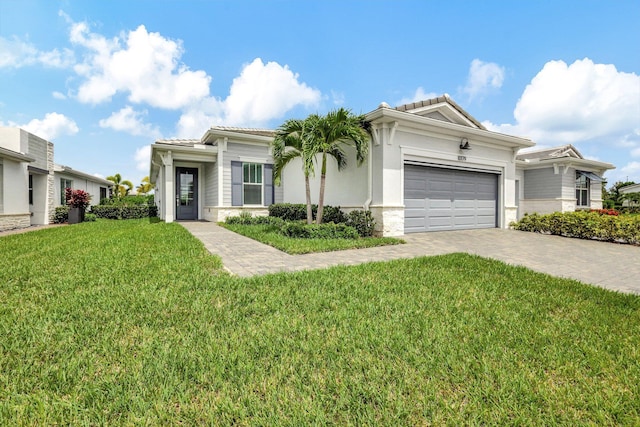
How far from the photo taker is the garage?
32.1 ft

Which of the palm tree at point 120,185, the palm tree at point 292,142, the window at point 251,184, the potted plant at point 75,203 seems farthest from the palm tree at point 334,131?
the palm tree at point 120,185

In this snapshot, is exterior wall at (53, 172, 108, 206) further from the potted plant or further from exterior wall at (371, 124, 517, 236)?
exterior wall at (371, 124, 517, 236)

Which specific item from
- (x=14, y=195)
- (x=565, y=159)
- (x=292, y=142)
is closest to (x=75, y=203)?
(x=14, y=195)

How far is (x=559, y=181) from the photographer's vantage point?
15.3 meters

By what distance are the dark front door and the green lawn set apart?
1082cm

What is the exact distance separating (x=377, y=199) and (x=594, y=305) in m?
5.93

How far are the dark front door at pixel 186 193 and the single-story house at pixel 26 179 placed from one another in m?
5.98

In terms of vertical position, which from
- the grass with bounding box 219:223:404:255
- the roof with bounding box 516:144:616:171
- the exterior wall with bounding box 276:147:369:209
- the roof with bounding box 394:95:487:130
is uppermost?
the roof with bounding box 394:95:487:130

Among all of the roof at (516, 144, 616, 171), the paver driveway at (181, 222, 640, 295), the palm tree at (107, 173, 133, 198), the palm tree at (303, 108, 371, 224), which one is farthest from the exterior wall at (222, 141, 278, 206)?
the palm tree at (107, 173, 133, 198)

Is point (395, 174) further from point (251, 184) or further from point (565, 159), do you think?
point (565, 159)

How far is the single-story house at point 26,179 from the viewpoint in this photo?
38.7ft

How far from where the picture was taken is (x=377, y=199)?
29.4ft

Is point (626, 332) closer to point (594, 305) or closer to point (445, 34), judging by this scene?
point (594, 305)

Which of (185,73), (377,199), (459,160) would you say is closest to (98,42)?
(185,73)
